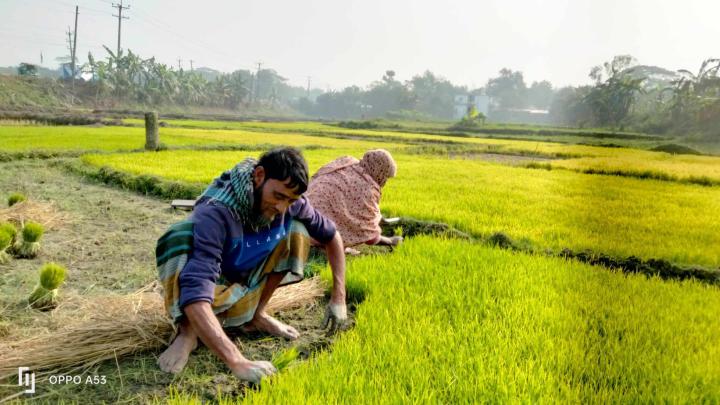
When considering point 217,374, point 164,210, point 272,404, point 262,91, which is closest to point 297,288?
point 217,374

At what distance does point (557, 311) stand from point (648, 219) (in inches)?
131

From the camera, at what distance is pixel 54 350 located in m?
2.00

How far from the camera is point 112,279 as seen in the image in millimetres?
3135

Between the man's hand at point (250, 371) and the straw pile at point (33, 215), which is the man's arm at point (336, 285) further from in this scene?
the straw pile at point (33, 215)

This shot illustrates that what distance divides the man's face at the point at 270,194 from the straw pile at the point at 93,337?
0.76 meters

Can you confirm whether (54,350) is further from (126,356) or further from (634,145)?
(634,145)

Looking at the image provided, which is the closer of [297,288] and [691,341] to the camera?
[691,341]

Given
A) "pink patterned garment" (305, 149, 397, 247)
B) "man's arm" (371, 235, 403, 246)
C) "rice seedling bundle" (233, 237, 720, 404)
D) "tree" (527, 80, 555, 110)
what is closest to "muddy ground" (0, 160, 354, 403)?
"rice seedling bundle" (233, 237, 720, 404)

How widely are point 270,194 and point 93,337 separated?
3.31ft

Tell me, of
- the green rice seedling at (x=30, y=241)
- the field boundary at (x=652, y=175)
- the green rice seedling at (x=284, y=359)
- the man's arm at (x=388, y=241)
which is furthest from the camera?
the field boundary at (x=652, y=175)

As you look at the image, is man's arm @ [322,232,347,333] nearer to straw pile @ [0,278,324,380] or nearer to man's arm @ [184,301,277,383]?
straw pile @ [0,278,324,380]

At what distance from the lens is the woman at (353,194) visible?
373 cm

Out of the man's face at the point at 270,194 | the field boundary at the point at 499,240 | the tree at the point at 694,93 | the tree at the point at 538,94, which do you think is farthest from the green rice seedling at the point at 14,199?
the tree at the point at 538,94

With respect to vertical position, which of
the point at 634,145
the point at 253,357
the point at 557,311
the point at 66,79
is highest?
the point at 66,79
